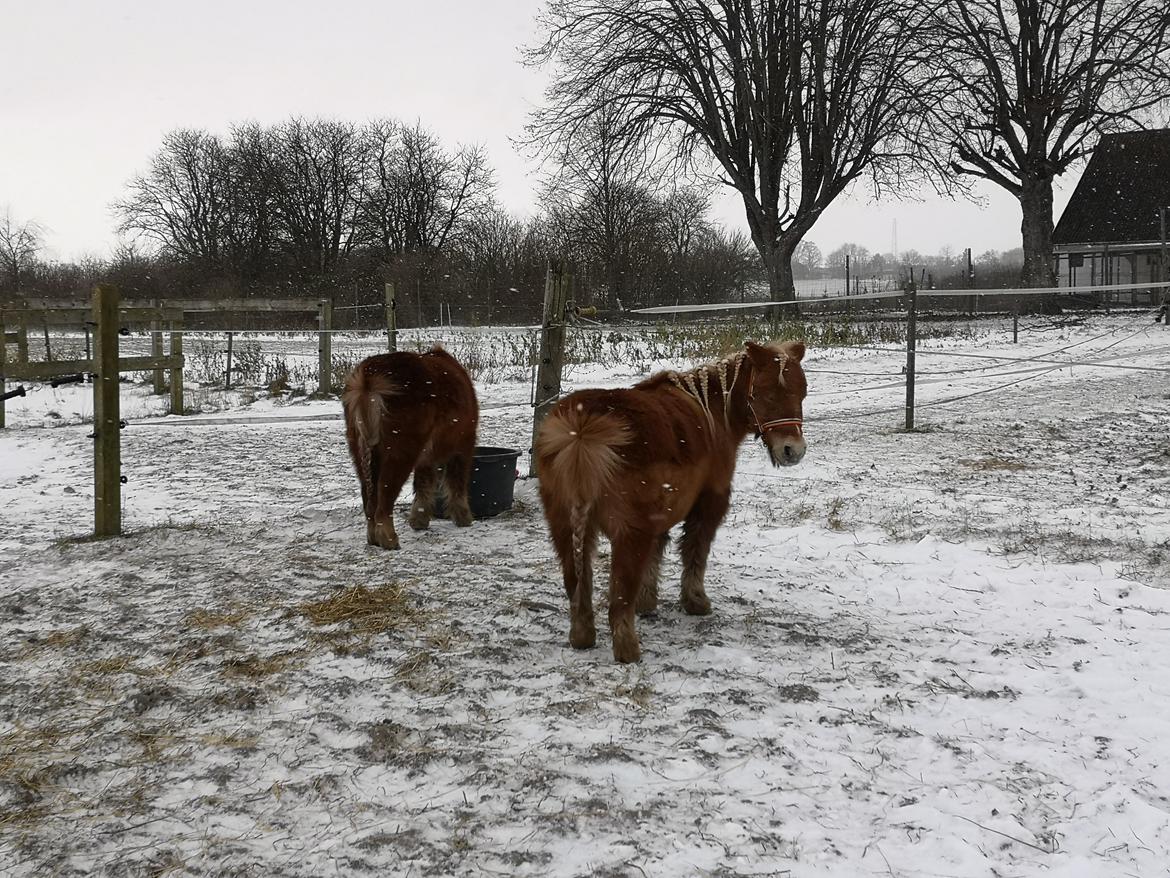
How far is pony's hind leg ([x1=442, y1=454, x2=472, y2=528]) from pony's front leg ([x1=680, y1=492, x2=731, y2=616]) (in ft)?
7.40

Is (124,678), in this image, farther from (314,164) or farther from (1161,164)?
(314,164)

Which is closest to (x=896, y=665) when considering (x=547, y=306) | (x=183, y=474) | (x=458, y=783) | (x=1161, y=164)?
(x=458, y=783)

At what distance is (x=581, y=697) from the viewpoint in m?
3.29

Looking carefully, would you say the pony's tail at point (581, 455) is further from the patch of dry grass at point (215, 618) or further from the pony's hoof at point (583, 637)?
the patch of dry grass at point (215, 618)

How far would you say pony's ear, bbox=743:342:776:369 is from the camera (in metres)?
4.06

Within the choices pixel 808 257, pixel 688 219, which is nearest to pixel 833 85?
pixel 688 219

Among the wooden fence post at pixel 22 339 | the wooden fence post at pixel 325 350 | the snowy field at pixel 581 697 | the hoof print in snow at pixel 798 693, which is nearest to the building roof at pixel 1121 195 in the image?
the wooden fence post at pixel 325 350

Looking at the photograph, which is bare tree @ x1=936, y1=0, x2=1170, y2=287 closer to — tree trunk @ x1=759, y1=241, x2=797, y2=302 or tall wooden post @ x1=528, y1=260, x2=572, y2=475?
tree trunk @ x1=759, y1=241, x2=797, y2=302

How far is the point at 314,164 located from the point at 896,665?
151 feet

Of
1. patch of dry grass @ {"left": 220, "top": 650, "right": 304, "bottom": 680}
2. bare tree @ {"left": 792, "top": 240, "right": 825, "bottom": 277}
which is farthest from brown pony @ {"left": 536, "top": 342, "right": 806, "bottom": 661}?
bare tree @ {"left": 792, "top": 240, "right": 825, "bottom": 277}

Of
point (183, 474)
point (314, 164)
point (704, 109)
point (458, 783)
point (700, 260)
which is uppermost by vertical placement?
point (314, 164)

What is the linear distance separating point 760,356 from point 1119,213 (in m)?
38.5

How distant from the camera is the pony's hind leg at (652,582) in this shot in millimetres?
4020

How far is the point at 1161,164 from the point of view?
3444 centimetres
